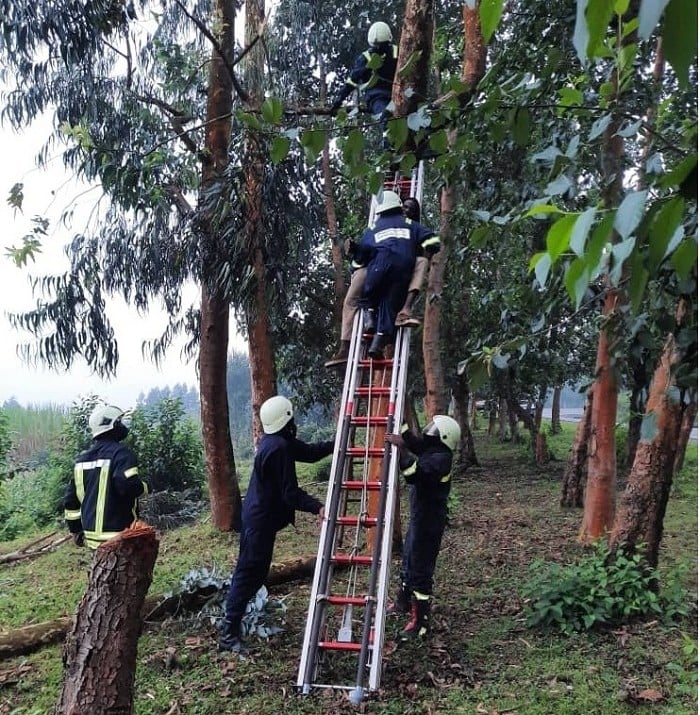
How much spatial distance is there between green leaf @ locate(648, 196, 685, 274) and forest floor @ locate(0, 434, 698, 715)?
256 centimetres

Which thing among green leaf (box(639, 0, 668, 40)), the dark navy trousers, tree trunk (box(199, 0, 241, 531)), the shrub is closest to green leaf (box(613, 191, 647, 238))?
green leaf (box(639, 0, 668, 40))

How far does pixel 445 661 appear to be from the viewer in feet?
13.4

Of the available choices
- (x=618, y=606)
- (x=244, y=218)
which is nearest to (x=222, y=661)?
(x=618, y=606)

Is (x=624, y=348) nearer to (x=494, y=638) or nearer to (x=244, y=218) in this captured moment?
(x=494, y=638)

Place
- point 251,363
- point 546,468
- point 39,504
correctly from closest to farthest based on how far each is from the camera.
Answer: point 251,363 → point 39,504 → point 546,468

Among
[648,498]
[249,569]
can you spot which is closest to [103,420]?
[249,569]

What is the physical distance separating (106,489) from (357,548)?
1922 millimetres

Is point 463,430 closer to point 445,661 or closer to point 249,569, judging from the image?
point 445,661

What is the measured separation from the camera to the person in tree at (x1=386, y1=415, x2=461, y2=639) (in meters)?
4.32

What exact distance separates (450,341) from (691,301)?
10.2 metres

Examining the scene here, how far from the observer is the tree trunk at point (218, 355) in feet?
23.5

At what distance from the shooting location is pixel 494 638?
14.7 ft

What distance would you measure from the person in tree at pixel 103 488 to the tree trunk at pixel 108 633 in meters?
1.98

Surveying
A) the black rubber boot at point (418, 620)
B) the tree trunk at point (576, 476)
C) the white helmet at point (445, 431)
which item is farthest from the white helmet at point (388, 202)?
the tree trunk at point (576, 476)
